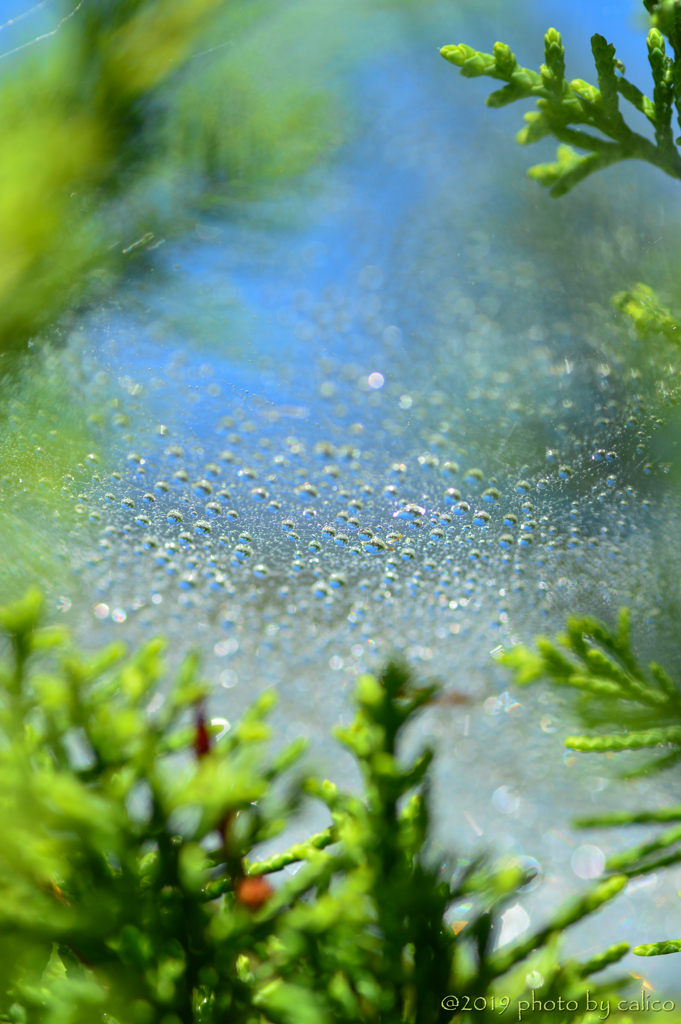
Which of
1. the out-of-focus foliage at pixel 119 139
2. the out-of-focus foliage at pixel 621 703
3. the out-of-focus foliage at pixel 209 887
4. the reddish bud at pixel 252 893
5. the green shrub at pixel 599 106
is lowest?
the out-of-focus foliage at pixel 621 703

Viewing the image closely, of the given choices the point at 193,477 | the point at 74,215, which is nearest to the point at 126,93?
the point at 74,215

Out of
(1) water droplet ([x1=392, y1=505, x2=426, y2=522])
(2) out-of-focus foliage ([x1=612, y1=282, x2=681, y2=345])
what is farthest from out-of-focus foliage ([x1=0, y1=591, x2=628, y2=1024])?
(2) out-of-focus foliage ([x1=612, y1=282, x2=681, y2=345])

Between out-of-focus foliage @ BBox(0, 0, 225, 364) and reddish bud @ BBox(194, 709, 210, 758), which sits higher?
out-of-focus foliage @ BBox(0, 0, 225, 364)

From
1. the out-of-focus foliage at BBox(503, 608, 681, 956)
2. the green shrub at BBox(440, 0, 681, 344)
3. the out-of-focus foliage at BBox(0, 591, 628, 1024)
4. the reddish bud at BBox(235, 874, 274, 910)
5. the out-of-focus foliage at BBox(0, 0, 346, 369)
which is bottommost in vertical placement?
the out-of-focus foliage at BBox(503, 608, 681, 956)

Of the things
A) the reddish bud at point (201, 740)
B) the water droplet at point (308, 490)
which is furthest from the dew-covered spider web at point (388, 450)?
the reddish bud at point (201, 740)

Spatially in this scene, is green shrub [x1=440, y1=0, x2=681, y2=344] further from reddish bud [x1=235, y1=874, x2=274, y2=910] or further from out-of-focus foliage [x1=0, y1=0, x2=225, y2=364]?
reddish bud [x1=235, y1=874, x2=274, y2=910]

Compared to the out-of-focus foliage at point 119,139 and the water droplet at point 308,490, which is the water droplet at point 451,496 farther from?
the out-of-focus foliage at point 119,139

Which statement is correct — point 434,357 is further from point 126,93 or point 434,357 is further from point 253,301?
point 126,93

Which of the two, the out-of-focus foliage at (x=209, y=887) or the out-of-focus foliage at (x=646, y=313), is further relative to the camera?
the out-of-focus foliage at (x=646, y=313)
